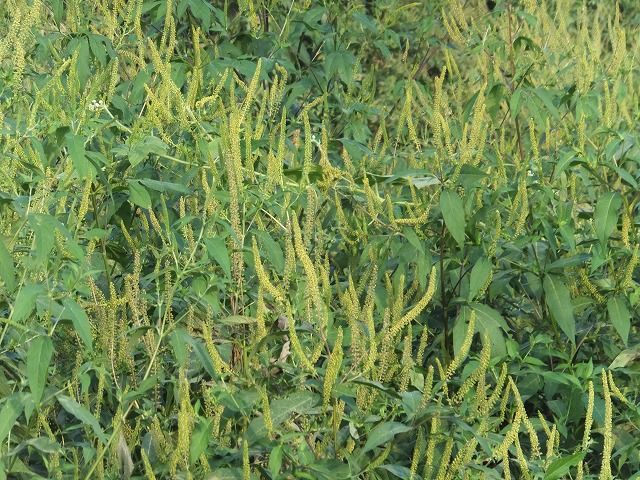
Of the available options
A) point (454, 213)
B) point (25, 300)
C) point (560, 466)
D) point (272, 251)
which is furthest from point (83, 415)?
point (454, 213)

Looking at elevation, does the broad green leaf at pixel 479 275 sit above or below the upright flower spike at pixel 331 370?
below

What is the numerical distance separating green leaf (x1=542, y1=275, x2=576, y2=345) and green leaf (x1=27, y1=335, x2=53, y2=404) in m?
1.36

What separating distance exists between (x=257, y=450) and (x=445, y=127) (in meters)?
0.90

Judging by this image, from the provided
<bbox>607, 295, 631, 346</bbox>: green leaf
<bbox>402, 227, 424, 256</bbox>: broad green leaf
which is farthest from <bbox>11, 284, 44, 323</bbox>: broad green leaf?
<bbox>607, 295, 631, 346</bbox>: green leaf

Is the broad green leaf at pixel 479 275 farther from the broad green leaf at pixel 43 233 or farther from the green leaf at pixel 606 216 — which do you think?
the broad green leaf at pixel 43 233

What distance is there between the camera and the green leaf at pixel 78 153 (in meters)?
2.34

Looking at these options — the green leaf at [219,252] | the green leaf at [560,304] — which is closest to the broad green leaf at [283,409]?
the green leaf at [219,252]

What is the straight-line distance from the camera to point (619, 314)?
9.68 ft

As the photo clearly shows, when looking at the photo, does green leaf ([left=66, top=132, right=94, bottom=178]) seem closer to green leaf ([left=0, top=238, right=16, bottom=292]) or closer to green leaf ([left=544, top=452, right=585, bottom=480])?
green leaf ([left=0, top=238, right=16, bottom=292])

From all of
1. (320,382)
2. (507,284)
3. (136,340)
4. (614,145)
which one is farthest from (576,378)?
(136,340)

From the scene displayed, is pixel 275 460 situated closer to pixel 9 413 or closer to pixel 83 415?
pixel 83 415

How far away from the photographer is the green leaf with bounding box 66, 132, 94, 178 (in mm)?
2342

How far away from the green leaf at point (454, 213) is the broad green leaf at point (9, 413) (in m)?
1.10

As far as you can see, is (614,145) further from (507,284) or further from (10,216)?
(10,216)
